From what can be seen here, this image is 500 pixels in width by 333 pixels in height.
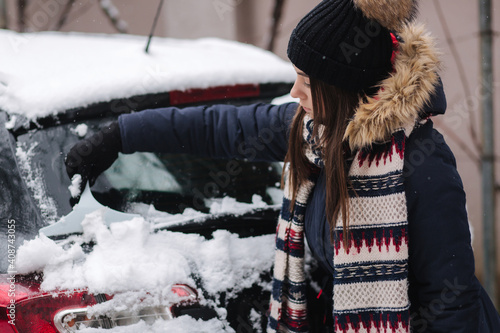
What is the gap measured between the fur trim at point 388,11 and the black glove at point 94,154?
1062 mm

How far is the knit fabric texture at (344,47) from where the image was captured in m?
1.47

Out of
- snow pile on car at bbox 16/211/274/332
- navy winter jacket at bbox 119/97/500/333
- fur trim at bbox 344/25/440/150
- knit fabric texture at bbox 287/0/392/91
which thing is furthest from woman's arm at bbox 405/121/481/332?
snow pile on car at bbox 16/211/274/332

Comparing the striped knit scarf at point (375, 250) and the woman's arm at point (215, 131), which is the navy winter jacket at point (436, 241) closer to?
the striped knit scarf at point (375, 250)

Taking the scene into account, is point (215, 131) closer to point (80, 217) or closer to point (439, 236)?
point (80, 217)

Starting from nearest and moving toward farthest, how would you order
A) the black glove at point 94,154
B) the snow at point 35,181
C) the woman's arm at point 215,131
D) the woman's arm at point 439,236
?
the woman's arm at point 439,236 → the snow at point 35,181 → the black glove at point 94,154 → the woman's arm at point 215,131

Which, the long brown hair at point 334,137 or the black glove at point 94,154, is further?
the black glove at point 94,154

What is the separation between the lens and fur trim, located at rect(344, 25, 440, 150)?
1397 mm

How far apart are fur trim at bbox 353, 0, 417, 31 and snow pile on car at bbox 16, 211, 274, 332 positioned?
0.93 metres

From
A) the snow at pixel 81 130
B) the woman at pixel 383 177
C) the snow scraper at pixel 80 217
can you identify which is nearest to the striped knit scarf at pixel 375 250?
the woman at pixel 383 177

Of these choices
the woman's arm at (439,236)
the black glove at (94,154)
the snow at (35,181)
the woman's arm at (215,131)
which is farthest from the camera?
the woman's arm at (215,131)

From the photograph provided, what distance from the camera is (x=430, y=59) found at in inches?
57.4

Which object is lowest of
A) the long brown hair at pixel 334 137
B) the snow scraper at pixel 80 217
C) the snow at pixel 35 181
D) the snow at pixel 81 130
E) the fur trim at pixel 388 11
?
the snow scraper at pixel 80 217

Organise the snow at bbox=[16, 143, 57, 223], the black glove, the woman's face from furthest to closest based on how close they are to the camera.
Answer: the black glove
the snow at bbox=[16, 143, 57, 223]
the woman's face

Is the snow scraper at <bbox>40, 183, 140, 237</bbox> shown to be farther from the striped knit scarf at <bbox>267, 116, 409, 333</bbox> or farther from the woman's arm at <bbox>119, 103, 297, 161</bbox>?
the striped knit scarf at <bbox>267, 116, 409, 333</bbox>
